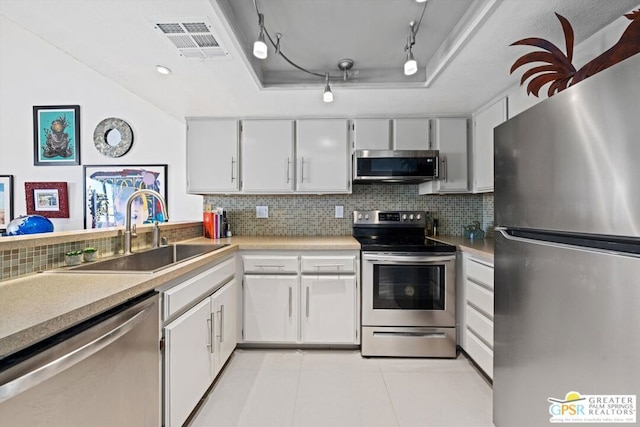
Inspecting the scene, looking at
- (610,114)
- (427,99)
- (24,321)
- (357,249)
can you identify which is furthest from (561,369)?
(427,99)

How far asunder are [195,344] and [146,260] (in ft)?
2.35

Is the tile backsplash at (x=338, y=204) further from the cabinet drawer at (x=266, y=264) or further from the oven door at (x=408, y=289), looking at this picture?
the oven door at (x=408, y=289)

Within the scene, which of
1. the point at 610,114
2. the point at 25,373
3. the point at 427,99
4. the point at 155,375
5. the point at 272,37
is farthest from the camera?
the point at 427,99

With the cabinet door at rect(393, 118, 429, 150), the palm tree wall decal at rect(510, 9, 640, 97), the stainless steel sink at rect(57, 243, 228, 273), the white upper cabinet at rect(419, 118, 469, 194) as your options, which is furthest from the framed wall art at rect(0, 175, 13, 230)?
the palm tree wall decal at rect(510, 9, 640, 97)

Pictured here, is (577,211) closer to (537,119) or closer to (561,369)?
(537,119)

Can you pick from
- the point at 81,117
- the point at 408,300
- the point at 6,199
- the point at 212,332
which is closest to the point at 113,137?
the point at 81,117

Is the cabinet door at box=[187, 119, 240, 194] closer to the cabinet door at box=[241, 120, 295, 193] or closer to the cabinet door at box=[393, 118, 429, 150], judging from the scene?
the cabinet door at box=[241, 120, 295, 193]

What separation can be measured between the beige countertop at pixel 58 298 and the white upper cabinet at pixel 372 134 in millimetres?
1835

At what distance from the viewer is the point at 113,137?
307cm

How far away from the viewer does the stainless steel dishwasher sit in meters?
0.65

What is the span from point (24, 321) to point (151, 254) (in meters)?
1.28

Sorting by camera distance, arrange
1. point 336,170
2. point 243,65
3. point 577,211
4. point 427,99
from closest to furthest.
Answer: point 577,211 → point 243,65 → point 427,99 → point 336,170

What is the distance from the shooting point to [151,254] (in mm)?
1903

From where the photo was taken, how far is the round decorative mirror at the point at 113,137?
9.95 feet
